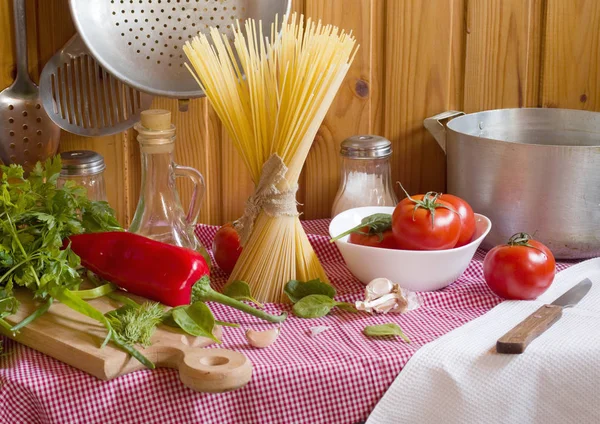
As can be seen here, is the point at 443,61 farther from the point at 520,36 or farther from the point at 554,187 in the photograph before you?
the point at 554,187

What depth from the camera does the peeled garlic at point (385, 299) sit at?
3.36ft

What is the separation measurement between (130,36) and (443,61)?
491mm

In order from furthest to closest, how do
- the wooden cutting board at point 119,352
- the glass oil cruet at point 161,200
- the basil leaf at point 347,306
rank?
the glass oil cruet at point 161,200 < the basil leaf at point 347,306 < the wooden cutting board at point 119,352

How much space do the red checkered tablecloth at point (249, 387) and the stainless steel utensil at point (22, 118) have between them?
367 millimetres

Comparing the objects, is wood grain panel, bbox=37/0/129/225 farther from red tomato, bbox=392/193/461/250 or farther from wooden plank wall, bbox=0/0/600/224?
red tomato, bbox=392/193/461/250

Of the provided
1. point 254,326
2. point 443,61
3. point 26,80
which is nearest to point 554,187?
point 443,61

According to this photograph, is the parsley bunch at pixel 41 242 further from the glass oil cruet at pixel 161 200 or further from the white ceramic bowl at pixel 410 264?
Result: the white ceramic bowl at pixel 410 264

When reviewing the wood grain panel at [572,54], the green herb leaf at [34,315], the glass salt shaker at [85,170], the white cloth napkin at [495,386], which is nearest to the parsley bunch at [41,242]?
the green herb leaf at [34,315]

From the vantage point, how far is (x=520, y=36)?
140 cm

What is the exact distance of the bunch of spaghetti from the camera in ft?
3.31

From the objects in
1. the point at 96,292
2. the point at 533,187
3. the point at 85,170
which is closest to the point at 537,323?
the point at 533,187

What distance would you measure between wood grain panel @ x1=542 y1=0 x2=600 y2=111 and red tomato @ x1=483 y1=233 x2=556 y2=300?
0.45 meters

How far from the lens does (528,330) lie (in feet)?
3.06

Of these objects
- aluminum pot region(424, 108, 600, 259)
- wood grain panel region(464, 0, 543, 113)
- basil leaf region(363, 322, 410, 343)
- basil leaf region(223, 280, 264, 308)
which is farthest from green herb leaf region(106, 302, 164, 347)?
wood grain panel region(464, 0, 543, 113)
